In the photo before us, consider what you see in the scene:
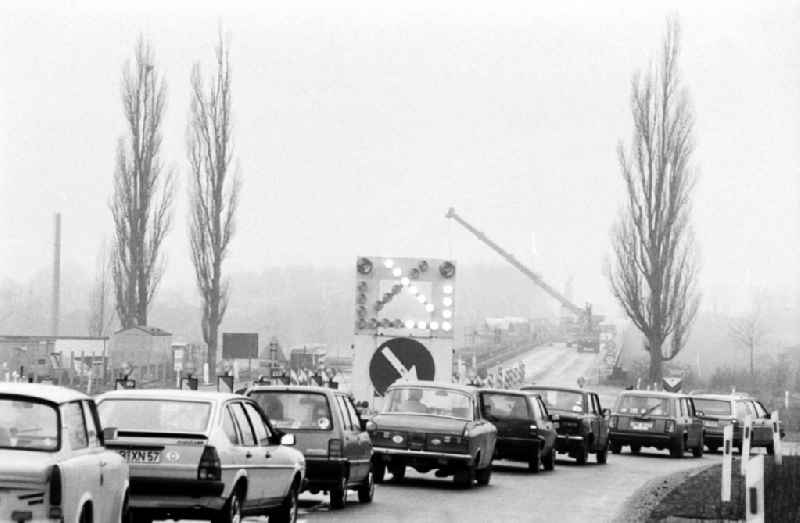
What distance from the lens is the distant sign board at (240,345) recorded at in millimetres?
38375

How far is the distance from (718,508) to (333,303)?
497ft

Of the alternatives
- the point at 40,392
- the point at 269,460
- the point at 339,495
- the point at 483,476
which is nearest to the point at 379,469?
the point at 483,476

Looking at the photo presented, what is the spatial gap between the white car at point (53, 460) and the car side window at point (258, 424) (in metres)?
3.61

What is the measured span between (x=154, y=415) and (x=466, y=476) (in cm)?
1060

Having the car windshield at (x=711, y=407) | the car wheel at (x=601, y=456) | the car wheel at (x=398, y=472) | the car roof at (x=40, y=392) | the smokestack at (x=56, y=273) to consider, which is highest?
the smokestack at (x=56, y=273)

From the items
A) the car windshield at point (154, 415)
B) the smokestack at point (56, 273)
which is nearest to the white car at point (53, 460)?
the car windshield at point (154, 415)

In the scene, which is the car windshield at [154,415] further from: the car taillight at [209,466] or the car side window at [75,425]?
the car side window at [75,425]

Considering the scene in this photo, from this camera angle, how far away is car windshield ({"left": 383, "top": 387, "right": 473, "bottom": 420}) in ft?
88.5

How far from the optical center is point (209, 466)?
15.7 metres

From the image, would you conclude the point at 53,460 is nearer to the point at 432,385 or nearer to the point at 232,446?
the point at 232,446

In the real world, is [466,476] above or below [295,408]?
below

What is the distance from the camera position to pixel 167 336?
62.5 metres

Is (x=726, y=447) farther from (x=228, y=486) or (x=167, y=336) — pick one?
(x=167, y=336)

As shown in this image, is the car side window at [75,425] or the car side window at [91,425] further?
the car side window at [91,425]
